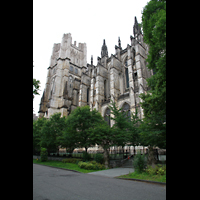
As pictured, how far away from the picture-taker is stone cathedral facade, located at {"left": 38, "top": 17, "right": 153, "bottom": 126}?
24.3m

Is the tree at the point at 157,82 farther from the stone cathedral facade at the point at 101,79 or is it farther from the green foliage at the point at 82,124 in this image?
the stone cathedral facade at the point at 101,79

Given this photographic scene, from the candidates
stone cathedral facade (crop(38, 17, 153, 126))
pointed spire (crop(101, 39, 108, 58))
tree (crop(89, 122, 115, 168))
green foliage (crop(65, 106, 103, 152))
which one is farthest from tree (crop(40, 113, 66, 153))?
pointed spire (crop(101, 39, 108, 58))

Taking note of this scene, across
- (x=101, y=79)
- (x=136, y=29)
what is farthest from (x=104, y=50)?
(x=101, y=79)

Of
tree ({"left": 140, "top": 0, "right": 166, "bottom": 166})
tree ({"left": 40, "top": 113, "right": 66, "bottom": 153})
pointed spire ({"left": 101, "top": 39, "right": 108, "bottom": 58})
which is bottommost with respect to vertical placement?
tree ({"left": 40, "top": 113, "right": 66, "bottom": 153})

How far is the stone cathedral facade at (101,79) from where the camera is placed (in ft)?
79.9

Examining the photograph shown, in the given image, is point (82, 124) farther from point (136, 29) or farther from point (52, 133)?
point (136, 29)

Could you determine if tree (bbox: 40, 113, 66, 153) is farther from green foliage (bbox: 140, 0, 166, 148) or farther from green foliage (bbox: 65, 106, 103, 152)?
green foliage (bbox: 140, 0, 166, 148)

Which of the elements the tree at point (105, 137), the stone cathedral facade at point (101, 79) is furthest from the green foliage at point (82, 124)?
the stone cathedral facade at point (101, 79)
